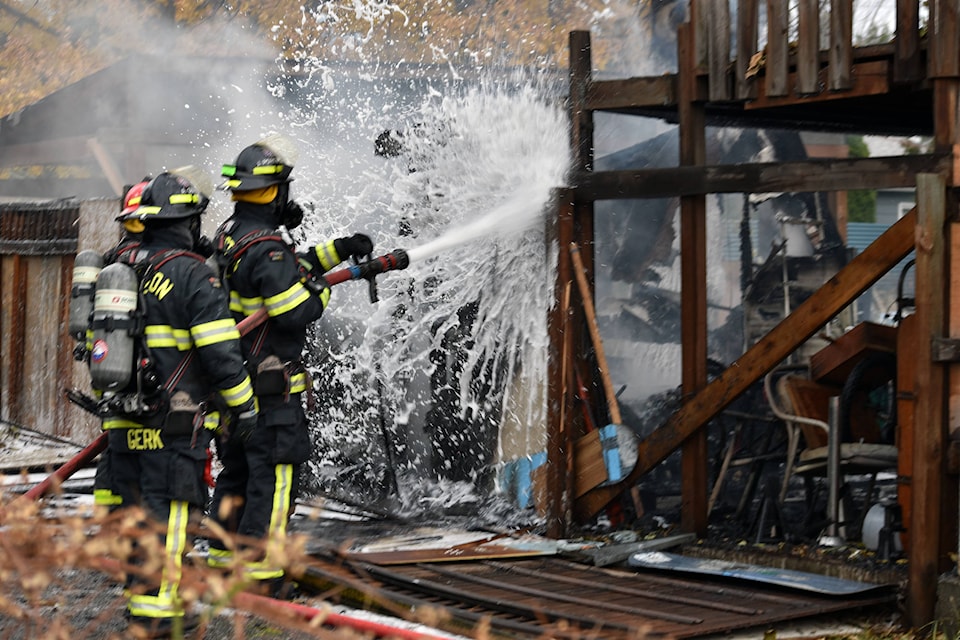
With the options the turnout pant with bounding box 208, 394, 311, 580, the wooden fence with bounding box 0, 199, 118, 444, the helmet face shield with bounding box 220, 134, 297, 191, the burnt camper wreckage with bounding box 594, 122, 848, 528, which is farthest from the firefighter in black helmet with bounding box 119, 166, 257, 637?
the wooden fence with bounding box 0, 199, 118, 444

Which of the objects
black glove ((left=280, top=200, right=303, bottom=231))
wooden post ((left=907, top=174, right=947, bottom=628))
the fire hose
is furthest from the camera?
black glove ((left=280, top=200, right=303, bottom=231))

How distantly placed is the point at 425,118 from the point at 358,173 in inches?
85.8

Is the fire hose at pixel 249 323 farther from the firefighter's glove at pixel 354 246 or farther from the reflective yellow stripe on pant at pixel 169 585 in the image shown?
the reflective yellow stripe on pant at pixel 169 585

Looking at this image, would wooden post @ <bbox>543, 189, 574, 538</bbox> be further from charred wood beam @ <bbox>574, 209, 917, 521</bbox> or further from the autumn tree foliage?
the autumn tree foliage

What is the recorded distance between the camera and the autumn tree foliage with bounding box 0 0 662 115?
19.6 m

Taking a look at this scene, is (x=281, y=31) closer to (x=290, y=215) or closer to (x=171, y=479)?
(x=290, y=215)

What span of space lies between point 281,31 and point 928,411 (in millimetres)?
16491

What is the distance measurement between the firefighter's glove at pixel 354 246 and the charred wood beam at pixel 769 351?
73.5 inches

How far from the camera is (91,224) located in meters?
10.5

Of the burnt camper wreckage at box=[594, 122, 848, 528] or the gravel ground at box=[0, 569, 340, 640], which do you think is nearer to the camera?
the gravel ground at box=[0, 569, 340, 640]

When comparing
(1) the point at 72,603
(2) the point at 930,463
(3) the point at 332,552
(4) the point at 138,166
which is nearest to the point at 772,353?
(2) the point at 930,463

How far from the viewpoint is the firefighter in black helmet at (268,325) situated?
6270mm

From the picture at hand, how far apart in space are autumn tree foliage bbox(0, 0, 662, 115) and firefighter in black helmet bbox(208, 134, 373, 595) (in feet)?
39.2

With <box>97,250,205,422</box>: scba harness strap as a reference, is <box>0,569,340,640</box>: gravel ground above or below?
below
